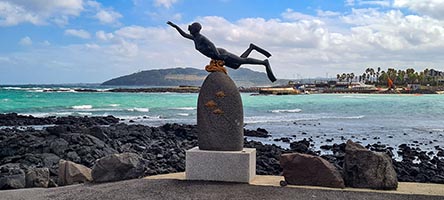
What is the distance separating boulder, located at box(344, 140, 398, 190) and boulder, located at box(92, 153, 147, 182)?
14.0ft

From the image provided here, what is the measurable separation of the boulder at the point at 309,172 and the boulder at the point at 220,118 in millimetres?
1055

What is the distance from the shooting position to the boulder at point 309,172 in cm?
887

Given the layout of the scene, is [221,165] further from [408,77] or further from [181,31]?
[408,77]

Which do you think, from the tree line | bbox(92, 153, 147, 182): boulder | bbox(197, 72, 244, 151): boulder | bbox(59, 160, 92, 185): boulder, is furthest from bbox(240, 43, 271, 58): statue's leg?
the tree line

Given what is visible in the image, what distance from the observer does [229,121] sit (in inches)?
370

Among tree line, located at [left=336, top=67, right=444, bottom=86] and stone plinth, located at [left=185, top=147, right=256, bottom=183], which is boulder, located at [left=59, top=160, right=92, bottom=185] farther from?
tree line, located at [left=336, top=67, right=444, bottom=86]

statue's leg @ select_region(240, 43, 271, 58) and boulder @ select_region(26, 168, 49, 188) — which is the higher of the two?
statue's leg @ select_region(240, 43, 271, 58)

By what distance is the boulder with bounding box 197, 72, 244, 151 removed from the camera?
934 cm

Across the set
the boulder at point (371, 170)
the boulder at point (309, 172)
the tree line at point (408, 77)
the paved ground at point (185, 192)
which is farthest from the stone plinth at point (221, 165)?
the tree line at point (408, 77)

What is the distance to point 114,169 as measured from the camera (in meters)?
9.65

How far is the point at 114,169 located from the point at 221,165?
86.3 inches

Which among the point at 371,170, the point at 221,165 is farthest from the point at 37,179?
the point at 371,170

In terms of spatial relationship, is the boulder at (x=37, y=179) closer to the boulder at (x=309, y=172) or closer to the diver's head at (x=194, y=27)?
the diver's head at (x=194, y=27)

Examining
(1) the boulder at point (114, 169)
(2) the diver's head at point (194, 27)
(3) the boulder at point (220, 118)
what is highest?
(2) the diver's head at point (194, 27)
